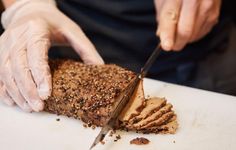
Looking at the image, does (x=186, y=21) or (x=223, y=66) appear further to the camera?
(x=223, y=66)

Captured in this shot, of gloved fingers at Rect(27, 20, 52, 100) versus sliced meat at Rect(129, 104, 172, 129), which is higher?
gloved fingers at Rect(27, 20, 52, 100)

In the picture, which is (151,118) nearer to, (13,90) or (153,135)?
(153,135)

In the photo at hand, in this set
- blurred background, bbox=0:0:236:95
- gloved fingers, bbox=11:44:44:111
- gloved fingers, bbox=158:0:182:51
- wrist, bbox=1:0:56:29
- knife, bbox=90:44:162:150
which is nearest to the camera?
knife, bbox=90:44:162:150

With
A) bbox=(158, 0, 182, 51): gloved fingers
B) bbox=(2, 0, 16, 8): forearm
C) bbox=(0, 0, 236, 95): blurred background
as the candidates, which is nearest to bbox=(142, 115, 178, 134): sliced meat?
bbox=(158, 0, 182, 51): gloved fingers

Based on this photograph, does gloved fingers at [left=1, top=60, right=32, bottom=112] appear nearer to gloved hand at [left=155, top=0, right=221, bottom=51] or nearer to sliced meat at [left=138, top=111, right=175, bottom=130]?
sliced meat at [left=138, top=111, right=175, bottom=130]

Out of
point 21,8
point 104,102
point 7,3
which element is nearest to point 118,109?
point 104,102

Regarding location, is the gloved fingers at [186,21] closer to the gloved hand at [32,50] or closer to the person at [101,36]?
the person at [101,36]
